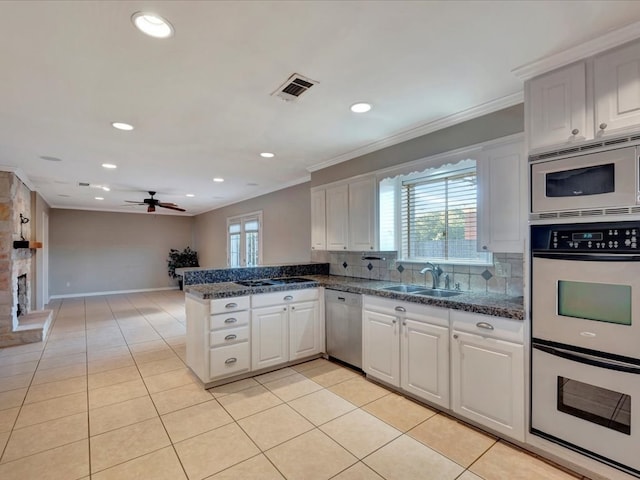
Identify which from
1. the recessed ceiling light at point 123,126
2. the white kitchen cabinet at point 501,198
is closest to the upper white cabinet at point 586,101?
the white kitchen cabinet at point 501,198

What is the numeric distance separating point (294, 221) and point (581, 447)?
15.3 feet

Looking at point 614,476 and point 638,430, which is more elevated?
point 638,430

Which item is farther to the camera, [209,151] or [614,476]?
[209,151]

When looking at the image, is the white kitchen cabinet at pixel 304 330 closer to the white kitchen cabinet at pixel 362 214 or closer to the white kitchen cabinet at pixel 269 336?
the white kitchen cabinet at pixel 269 336

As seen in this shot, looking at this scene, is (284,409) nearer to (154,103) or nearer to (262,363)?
(262,363)

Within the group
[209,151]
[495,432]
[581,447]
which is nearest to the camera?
[581,447]

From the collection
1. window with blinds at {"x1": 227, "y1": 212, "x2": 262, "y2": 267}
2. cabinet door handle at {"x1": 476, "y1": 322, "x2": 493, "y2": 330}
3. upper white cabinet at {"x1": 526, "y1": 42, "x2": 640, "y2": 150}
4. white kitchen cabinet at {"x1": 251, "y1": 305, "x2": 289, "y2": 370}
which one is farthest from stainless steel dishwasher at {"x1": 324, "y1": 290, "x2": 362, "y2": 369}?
window with blinds at {"x1": 227, "y1": 212, "x2": 262, "y2": 267}

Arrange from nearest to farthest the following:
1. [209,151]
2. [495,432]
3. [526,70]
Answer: [526,70], [495,432], [209,151]

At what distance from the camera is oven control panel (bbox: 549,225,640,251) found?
1.70 metres

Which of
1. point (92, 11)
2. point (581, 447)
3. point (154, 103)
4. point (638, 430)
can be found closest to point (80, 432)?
point (154, 103)

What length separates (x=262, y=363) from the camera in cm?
332

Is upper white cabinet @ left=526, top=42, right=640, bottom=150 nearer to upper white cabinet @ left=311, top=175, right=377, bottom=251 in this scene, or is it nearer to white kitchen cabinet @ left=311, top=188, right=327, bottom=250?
upper white cabinet @ left=311, top=175, right=377, bottom=251

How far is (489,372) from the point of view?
2.22 meters

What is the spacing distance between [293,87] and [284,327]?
2399mm
